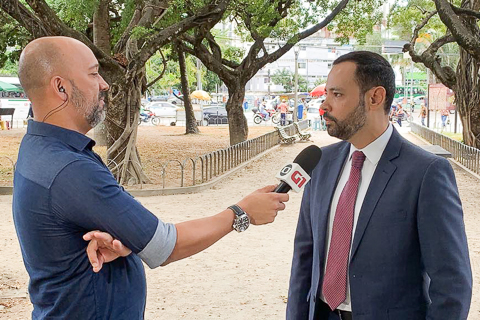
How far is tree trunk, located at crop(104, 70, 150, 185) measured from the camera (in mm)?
13344

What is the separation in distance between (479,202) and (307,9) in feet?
39.6

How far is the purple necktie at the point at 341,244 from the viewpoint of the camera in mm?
2637

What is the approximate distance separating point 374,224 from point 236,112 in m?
19.9

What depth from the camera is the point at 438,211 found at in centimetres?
245

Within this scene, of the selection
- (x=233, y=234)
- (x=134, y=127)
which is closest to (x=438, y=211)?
(x=233, y=234)

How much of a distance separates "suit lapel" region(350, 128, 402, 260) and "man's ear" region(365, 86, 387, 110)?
0.64ft

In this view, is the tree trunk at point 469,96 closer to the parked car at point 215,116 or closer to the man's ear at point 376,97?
the man's ear at point 376,97

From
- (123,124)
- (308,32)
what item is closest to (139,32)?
(123,124)

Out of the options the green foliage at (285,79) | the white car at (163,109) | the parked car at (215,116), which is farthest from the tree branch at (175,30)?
the green foliage at (285,79)

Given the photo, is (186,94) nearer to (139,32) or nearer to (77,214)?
(139,32)

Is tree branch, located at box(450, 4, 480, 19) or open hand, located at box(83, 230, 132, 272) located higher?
tree branch, located at box(450, 4, 480, 19)

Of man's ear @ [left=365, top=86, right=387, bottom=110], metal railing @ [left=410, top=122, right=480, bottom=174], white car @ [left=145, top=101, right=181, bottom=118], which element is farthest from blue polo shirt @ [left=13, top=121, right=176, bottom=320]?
white car @ [left=145, top=101, right=181, bottom=118]

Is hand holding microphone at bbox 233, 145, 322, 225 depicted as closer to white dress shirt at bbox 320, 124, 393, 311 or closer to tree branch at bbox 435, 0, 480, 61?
white dress shirt at bbox 320, 124, 393, 311

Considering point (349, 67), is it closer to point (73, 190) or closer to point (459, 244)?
point (459, 244)
